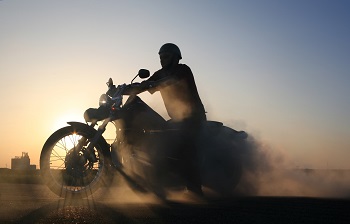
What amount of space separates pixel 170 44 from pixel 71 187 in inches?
A: 124

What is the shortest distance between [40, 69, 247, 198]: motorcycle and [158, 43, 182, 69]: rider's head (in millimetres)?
1126

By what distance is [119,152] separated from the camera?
8.61 metres

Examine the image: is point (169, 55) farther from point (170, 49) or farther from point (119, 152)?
point (119, 152)

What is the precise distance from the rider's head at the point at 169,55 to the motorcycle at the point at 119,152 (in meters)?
1.13

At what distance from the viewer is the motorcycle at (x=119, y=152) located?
26.0ft

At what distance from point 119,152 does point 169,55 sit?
2.03m

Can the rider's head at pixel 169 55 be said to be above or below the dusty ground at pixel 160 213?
above

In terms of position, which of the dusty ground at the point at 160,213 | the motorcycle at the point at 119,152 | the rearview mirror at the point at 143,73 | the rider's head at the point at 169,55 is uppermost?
the rider's head at the point at 169,55

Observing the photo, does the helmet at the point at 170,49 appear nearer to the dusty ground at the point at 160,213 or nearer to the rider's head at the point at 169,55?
the rider's head at the point at 169,55

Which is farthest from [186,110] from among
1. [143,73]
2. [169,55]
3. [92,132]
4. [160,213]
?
[160,213]

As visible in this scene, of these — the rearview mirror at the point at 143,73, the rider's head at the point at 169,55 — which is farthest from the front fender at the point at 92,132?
the rider's head at the point at 169,55

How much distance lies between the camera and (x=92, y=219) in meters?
5.59

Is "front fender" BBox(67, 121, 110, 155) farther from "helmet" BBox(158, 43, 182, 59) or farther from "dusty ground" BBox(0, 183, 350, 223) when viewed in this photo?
"helmet" BBox(158, 43, 182, 59)

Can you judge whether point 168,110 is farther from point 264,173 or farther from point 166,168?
point 264,173
